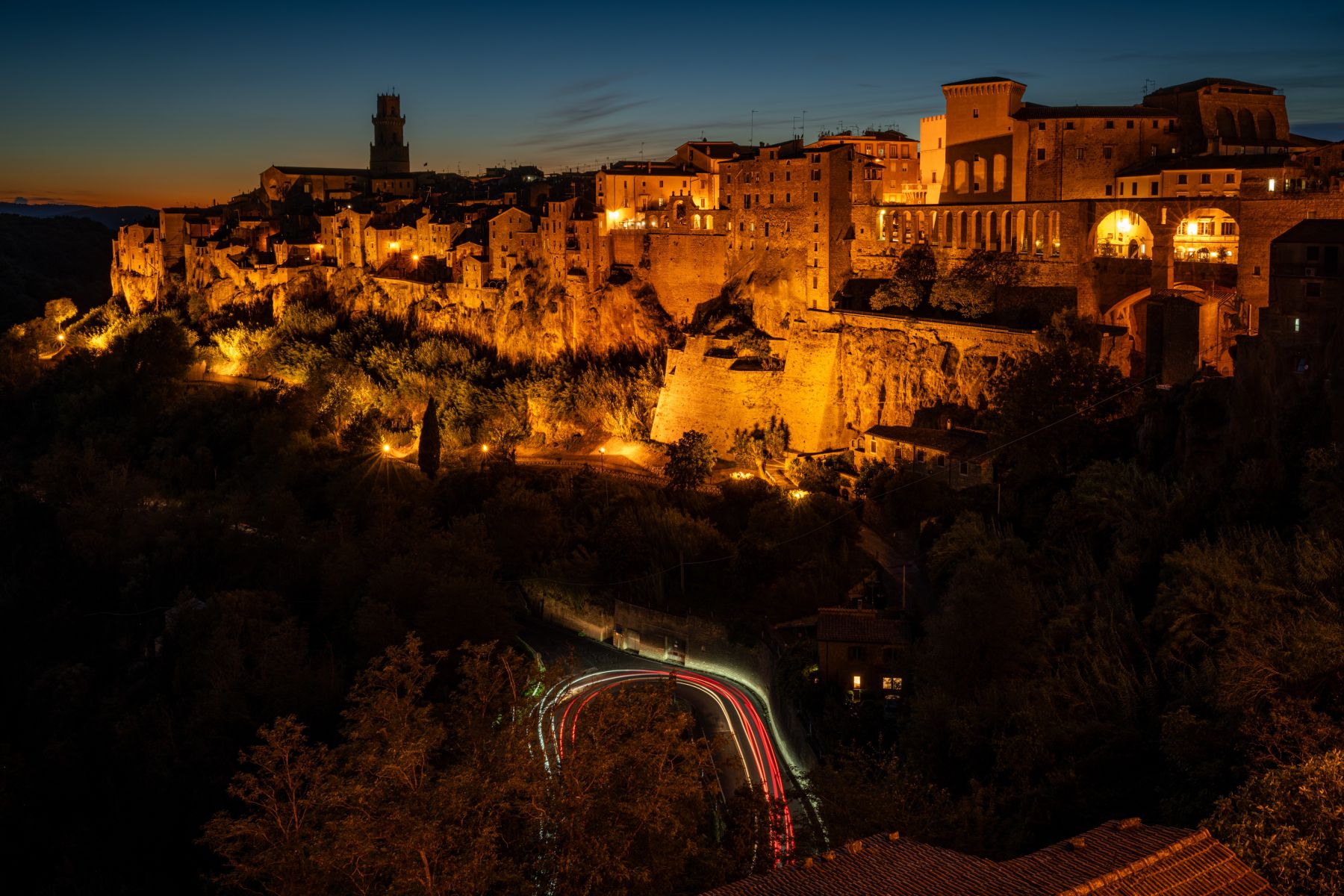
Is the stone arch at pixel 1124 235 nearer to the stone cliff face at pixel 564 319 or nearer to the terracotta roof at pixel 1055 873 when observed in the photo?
the stone cliff face at pixel 564 319

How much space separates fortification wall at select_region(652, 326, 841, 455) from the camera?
28156 millimetres

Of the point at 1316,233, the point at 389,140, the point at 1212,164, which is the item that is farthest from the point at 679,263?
the point at 389,140

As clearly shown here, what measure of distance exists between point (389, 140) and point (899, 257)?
50.1 meters

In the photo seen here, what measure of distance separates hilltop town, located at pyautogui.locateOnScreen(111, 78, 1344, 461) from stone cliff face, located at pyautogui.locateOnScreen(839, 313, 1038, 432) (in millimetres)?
51

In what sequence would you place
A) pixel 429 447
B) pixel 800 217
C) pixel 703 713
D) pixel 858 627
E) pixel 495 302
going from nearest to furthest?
1. pixel 858 627
2. pixel 703 713
3. pixel 800 217
4. pixel 429 447
5. pixel 495 302

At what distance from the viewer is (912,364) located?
26266 millimetres

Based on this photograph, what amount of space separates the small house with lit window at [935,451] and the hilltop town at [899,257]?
20cm

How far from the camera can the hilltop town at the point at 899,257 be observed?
23.5m

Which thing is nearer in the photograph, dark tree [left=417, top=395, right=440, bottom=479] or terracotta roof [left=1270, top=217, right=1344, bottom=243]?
terracotta roof [left=1270, top=217, right=1344, bottom=243]

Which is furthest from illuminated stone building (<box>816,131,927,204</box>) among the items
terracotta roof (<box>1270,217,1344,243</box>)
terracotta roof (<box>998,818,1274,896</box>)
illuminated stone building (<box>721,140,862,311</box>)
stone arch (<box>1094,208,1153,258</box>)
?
terracotta roof (<box>998,818,1274,896</box>)

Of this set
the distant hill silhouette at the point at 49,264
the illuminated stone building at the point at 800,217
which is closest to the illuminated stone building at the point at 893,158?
the illuminated stone building at the point at 800,217

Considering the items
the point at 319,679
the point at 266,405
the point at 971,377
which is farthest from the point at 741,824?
the point at 266,405

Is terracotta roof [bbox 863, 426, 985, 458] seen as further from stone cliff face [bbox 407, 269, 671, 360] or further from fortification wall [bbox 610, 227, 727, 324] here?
stone cliff face [bbox 407, 269, 671, 360]

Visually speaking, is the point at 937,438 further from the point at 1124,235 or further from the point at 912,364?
the point at 1124,235
